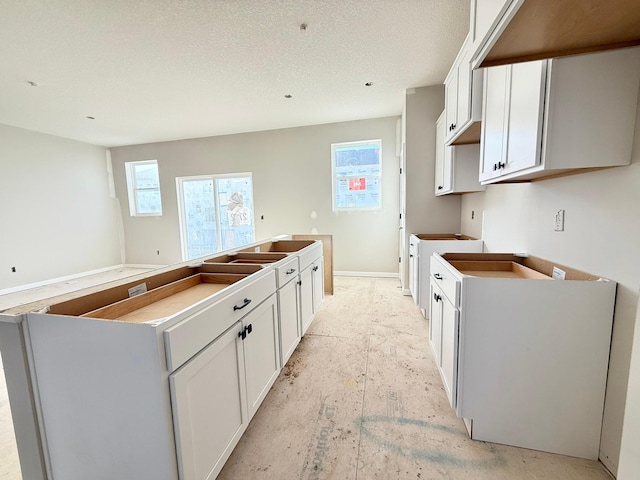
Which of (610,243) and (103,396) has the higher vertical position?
(610,243)

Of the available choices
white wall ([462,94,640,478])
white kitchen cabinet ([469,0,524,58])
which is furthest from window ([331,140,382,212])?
white kitchen cabinet ([469,0,524,58])

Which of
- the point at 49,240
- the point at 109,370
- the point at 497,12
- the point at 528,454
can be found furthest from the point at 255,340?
the point at 49,240

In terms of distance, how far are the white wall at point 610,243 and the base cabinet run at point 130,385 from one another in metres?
1.46

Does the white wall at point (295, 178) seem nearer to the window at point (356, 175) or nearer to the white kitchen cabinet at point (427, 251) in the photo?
the window at point (356, 175)

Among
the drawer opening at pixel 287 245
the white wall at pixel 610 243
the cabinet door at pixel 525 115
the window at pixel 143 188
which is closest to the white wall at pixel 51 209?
the window at pixel 143 188

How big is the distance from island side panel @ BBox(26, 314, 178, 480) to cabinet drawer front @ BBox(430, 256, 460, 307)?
135 cm

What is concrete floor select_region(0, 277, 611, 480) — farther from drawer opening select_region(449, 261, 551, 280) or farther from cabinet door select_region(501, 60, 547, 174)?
cabinet door select_region(501, 60, 547, 174)

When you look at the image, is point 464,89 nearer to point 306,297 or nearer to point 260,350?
point 306,297

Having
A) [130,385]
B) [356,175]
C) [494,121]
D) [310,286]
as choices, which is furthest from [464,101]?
[356,175]

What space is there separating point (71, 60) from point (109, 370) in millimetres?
3278

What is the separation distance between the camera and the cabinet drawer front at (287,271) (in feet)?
6.03

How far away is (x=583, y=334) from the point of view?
4.05 ft

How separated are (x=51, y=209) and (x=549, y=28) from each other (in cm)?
696

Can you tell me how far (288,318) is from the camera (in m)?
2.00
